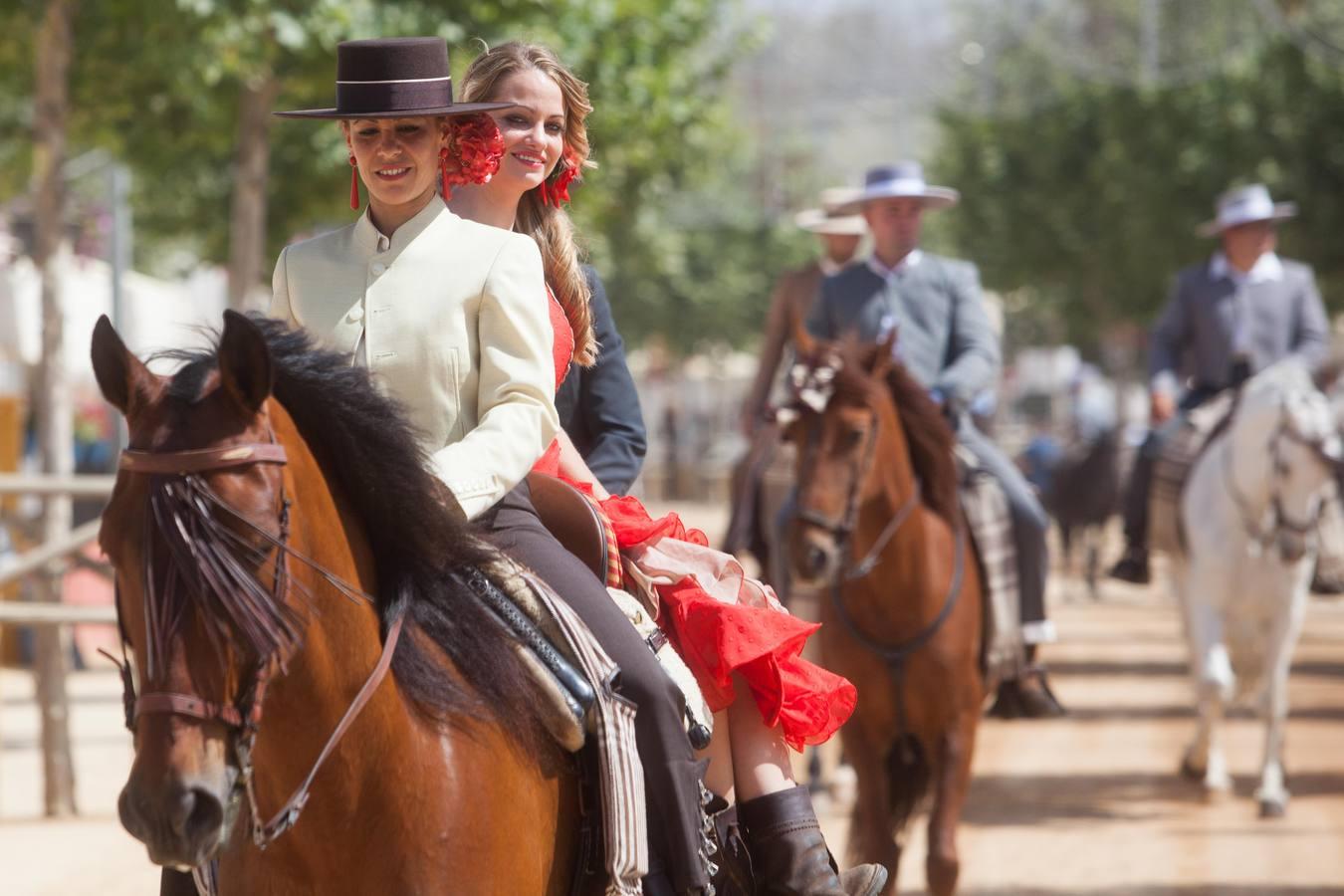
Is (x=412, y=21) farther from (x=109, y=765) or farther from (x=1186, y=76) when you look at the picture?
(x=1186, y=76)

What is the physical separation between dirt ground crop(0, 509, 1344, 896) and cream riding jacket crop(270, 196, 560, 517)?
521 cm

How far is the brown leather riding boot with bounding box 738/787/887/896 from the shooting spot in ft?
13.1

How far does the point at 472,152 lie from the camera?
403 cm

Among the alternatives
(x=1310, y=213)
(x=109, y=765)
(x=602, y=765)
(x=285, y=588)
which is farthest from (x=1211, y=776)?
(x=1310, y=213)

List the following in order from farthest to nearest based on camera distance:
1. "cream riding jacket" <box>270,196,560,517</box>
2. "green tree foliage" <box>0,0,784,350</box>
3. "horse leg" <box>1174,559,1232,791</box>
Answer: "green tree foliage" <box>0,0,784,350</box> → "horse leg" <box>1174,559,1232,791</box> → "cream riding jacket" <box>270,196,560,517</box>

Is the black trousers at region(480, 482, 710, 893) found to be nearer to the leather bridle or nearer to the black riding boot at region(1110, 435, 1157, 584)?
the leather bridle

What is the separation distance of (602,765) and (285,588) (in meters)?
0.86

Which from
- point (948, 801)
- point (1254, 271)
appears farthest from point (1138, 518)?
point (948, 801)

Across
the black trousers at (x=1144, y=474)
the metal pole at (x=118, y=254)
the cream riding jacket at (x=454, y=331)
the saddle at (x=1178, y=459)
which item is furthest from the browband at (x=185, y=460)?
the metal pole at (x=118, y=254)

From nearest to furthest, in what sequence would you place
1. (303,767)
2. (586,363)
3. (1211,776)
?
(303,767)
(586,363)
(1211,776)

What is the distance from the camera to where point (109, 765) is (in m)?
12.1

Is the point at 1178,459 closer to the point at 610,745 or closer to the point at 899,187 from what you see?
the point at 899,187

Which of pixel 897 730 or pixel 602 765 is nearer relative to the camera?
pixel 602 765

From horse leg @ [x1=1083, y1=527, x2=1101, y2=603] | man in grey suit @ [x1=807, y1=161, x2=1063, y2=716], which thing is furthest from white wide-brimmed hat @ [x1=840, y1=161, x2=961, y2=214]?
horse leg @ [x1=1083, y1=527, x2=1101, y2=603]
